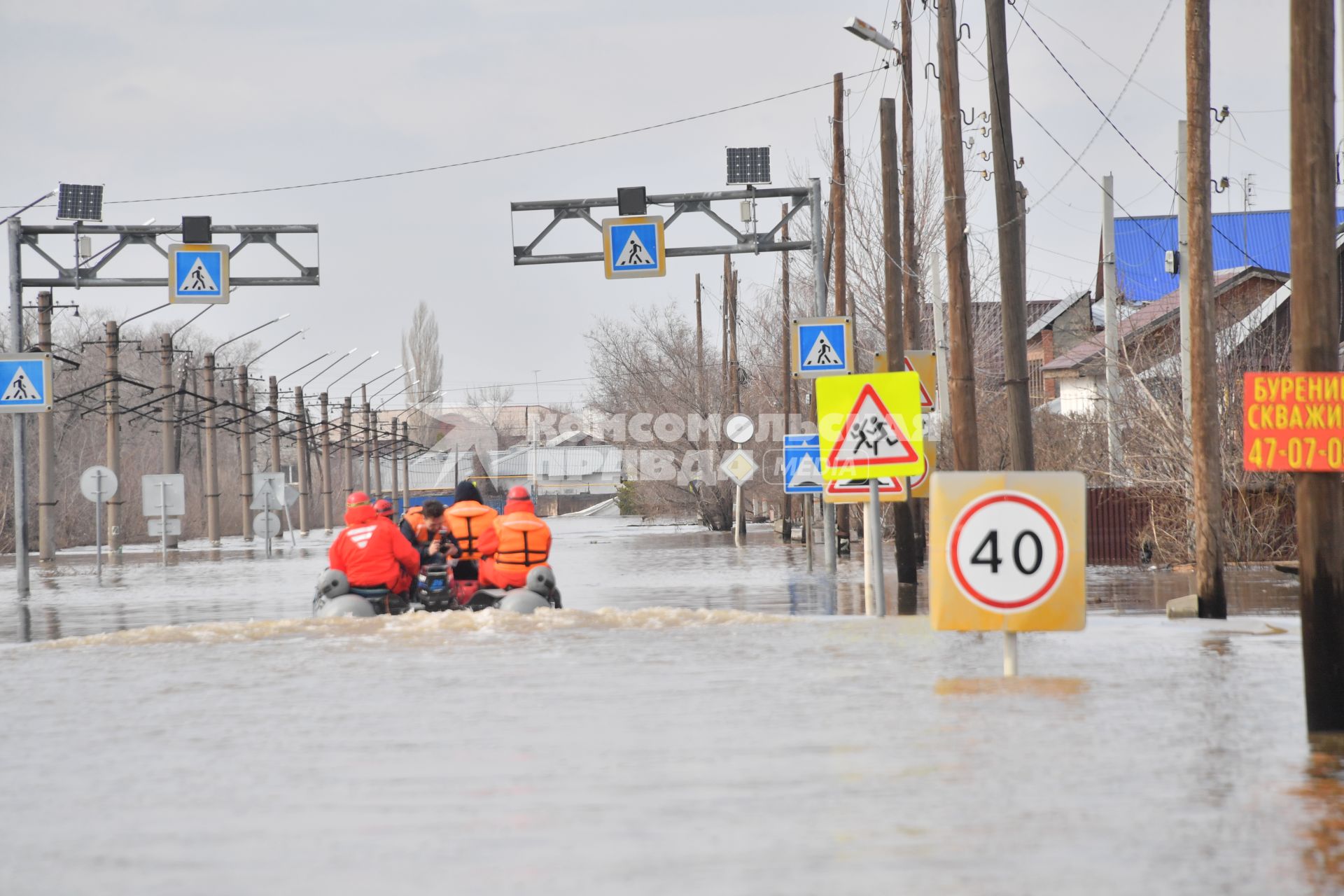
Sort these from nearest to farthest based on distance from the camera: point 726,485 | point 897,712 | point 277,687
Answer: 1. point 897,712
2. point 277,687
3. point 726,485

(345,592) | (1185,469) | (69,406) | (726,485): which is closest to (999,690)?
(345,592)

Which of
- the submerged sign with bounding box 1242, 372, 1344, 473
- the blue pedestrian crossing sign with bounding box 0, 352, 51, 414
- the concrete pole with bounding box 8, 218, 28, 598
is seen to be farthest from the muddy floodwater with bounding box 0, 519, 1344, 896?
the concrete pole with bounding box 8, 218, 28, 598

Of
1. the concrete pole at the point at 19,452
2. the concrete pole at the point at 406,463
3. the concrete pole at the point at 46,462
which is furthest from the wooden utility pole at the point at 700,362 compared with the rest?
the concrete pole at the point at 19,452

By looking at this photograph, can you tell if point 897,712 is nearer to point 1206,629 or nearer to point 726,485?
point 1206,629

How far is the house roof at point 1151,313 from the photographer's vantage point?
5162 cm

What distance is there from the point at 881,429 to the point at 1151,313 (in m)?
→ 44.1

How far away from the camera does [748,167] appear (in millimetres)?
33219

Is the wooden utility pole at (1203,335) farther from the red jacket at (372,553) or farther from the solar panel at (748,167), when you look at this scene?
the solar panel at (748,167)

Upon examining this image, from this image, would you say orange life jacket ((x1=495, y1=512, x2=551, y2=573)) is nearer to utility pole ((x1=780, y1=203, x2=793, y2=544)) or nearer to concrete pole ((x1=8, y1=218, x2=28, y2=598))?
concrete pole ((x1=8, y1=218, x2=28, y2=598))

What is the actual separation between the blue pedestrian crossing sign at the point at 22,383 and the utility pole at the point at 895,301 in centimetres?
1378

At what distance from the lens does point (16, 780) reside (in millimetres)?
9648

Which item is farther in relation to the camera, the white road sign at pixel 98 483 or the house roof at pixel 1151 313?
the house roof at pixel 1151 313

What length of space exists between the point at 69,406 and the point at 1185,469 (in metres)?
78.0

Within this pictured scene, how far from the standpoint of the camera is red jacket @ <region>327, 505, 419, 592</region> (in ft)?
62.4
